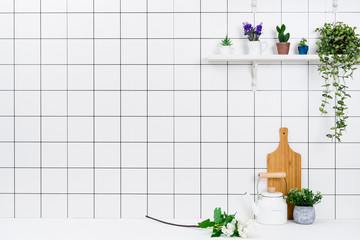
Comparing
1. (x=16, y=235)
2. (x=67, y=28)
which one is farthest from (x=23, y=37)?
(x=16, y=235)

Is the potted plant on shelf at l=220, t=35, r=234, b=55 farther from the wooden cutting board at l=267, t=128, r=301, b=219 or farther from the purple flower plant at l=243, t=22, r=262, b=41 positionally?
the wooden cutting board at l=267, t=128, r=301, b=219

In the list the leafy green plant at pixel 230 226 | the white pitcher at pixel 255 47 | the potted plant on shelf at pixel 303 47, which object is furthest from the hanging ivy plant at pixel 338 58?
the leafy green plant at pixel 230 226

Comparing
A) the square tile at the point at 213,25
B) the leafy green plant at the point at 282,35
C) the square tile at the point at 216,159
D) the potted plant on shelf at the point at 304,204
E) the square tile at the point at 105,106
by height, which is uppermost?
the square tile at the point at 213,25

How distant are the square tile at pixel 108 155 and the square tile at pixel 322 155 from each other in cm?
103

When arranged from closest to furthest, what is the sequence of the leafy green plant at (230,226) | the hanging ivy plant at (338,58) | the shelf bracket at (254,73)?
1. the leafy green plant at (230,226)
2. the hanging ivy plant at (338,58)
3. the shelf bracket at (254,73)

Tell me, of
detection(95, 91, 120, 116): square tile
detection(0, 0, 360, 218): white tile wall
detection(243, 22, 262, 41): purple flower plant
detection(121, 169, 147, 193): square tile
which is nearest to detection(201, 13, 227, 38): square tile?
detection(0, 0, 360, 218): white tile wall

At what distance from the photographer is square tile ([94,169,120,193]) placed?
203 centimetres

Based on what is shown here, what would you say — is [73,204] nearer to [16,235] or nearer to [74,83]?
[16,235]

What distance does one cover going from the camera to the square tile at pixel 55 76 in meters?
2.03

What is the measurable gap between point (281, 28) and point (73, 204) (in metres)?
1.44

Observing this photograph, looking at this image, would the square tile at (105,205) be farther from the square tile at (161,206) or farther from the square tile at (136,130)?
the square tile at (136,130)

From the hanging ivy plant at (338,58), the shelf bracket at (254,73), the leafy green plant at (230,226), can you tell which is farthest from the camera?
the shelf bracket at (254,73)

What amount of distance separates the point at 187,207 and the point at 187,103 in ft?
1.83

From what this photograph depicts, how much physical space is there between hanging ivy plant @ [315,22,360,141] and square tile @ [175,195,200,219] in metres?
0.77
